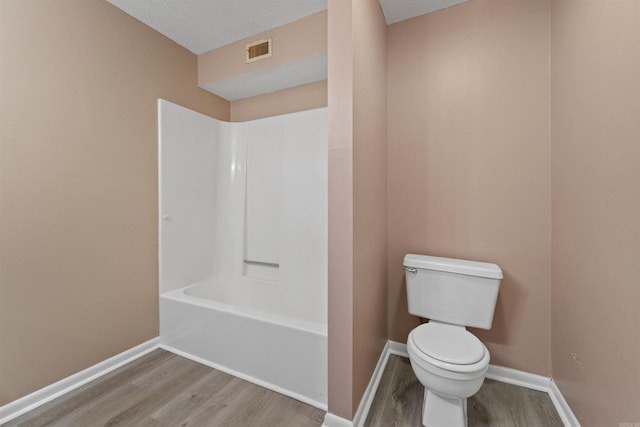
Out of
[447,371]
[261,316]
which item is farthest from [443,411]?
[261,316]

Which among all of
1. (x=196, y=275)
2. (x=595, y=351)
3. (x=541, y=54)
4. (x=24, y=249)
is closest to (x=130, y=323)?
(x=196, y=275)

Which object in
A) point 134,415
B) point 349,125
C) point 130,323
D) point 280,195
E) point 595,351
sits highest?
point 349,125

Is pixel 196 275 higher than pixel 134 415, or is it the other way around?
pixel 196 275

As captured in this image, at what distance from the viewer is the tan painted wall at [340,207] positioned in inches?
48.1

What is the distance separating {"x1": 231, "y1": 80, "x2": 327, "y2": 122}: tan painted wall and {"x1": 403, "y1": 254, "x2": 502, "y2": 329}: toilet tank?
157 cm

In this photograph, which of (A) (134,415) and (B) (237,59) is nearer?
(A) (134,415)

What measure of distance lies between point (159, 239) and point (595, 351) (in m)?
2.72

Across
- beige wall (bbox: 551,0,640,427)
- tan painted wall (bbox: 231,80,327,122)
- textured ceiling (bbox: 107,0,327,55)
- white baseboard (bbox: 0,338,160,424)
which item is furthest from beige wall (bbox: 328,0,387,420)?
white baseboard (bbox: 0,338,160,424)

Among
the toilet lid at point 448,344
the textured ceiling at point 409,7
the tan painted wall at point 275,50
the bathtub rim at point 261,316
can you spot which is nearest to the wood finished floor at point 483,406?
the toilet lid at point 448,344

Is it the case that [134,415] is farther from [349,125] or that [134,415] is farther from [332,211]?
[349,125]

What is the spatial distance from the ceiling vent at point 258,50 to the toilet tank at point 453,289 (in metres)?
1.90

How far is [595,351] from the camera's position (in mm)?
1119

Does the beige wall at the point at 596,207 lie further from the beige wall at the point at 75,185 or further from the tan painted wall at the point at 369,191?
the beige wall at the point at 75,185

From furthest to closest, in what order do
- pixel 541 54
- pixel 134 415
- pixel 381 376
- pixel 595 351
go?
pixel 381 376 < pixel 541 54 < pixel 134 415 < pixel 595 351
